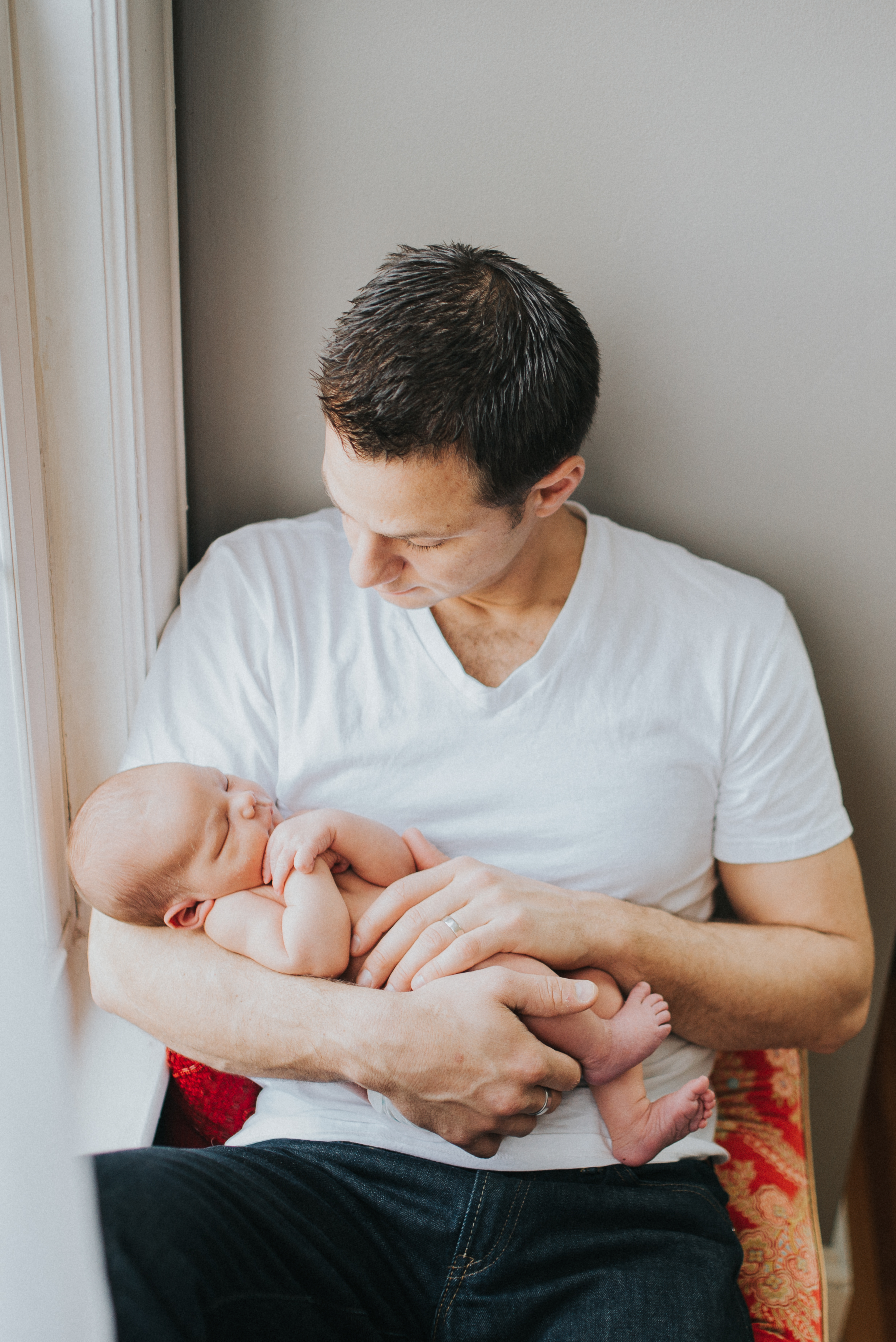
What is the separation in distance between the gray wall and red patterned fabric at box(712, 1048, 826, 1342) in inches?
29.1

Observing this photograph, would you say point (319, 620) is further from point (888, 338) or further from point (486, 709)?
point (888, 338)

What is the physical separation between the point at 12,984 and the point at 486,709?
80 centimetres

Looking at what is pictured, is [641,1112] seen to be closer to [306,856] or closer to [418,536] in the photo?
[306,856]

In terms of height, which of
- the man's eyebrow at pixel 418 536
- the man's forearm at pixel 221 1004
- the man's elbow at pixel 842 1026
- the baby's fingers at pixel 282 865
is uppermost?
the man's eyebrow at pixel 418 536

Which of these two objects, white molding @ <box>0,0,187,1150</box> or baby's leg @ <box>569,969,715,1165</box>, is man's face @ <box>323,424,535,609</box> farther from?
baby's leg @ <box>569,969,715,1165</box>

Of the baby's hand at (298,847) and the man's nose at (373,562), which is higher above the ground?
the man's nose at (373,562)

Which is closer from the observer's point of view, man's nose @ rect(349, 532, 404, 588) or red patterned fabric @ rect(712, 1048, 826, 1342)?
man's nose @ rect(349, 532, 404, 588)

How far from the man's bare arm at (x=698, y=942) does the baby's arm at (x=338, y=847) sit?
0.18 feet

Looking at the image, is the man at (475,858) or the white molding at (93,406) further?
the white molding at (93,406)

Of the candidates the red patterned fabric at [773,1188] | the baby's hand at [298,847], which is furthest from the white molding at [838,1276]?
the baby's hand at [298,847]

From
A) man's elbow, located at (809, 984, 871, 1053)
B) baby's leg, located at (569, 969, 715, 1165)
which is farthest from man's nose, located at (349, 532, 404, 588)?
man's elbow, located at (809, 984, 871, 1053)

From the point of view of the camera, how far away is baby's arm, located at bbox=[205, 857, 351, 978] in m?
1.19

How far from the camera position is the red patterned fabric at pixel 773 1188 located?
1.30 meters

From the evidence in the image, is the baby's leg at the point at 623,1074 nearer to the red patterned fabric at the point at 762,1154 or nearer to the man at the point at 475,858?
the man at the point at 475,858
